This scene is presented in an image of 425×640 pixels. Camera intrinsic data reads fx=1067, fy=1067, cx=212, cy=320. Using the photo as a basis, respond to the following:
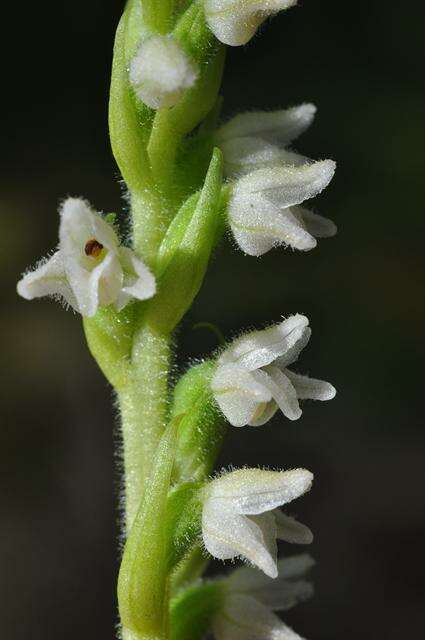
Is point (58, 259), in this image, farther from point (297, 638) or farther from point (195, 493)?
point (297, 638)

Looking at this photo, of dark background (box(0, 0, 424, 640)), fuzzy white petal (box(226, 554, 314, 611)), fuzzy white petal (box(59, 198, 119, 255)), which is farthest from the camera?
dark background (box(0, 0, 424, 640))

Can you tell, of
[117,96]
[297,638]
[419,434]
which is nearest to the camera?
[117,96]

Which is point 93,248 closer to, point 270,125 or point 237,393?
point 237,393

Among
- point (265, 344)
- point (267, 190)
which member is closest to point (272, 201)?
point (267, 190)

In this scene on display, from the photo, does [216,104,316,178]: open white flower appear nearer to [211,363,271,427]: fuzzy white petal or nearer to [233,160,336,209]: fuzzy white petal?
[233,160,336,209]: fuzzy white petal

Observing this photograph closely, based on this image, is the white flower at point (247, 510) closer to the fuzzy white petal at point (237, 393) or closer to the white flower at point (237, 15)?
the fuzzy white petal at point (237, 393)

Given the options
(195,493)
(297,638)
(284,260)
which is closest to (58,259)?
(195,493)

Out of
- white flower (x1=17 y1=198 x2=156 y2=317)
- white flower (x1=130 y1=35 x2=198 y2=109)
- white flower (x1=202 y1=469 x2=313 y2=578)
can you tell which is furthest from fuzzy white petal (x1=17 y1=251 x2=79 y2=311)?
white flower (x1=202 y1=469 x2=313 y2=578)
